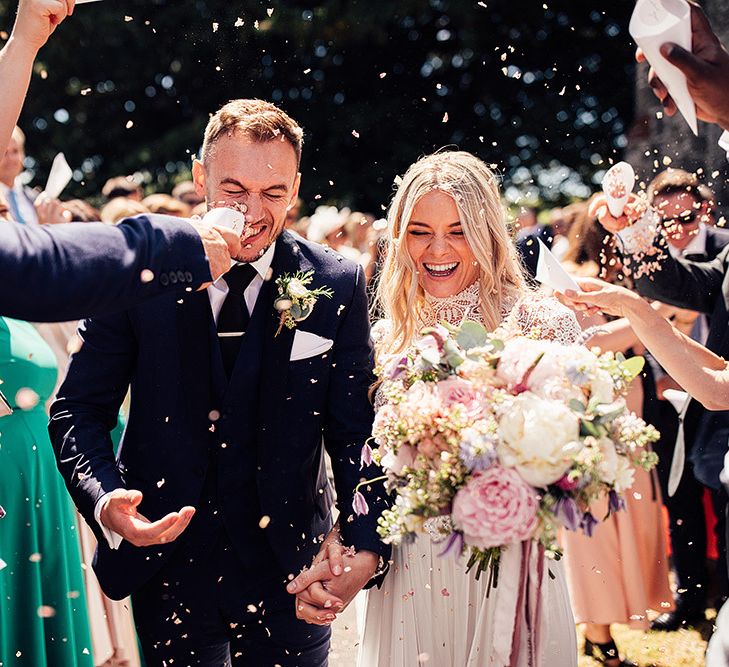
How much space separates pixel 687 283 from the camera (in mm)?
4309

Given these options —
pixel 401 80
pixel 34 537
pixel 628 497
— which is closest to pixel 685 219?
pixel 628 497

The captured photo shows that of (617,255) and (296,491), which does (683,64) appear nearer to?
(296,491)

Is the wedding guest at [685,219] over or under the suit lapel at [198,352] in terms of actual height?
over

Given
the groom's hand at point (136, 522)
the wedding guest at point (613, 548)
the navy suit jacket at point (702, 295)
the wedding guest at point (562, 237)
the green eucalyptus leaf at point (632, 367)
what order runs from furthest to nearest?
1. the wedding guest at point (562, 237)
2. the wedding guest at point (613, 548)
3. the navy suit jacket at point (702, 295)
4. the groom's hand at point (136, 522)
5. the green eucalyptus leaf at point (632, 367)

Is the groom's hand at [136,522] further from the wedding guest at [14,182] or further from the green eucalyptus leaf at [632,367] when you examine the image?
the wedding guest at [14,182]

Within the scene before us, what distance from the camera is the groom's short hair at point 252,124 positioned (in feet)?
9.61

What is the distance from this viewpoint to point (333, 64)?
1298 centimetres

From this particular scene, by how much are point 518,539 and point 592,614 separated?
2854mm

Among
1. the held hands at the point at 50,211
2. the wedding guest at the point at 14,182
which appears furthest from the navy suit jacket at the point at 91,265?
the held hands at the point at 50,211

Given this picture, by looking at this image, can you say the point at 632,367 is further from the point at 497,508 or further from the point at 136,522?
the point at 136,522

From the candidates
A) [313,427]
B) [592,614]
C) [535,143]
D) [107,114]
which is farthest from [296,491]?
[107,114]

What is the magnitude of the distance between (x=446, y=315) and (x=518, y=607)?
1.26m

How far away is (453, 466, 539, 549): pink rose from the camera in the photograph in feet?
7.00

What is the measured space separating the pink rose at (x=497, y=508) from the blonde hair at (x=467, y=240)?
1.16 m
